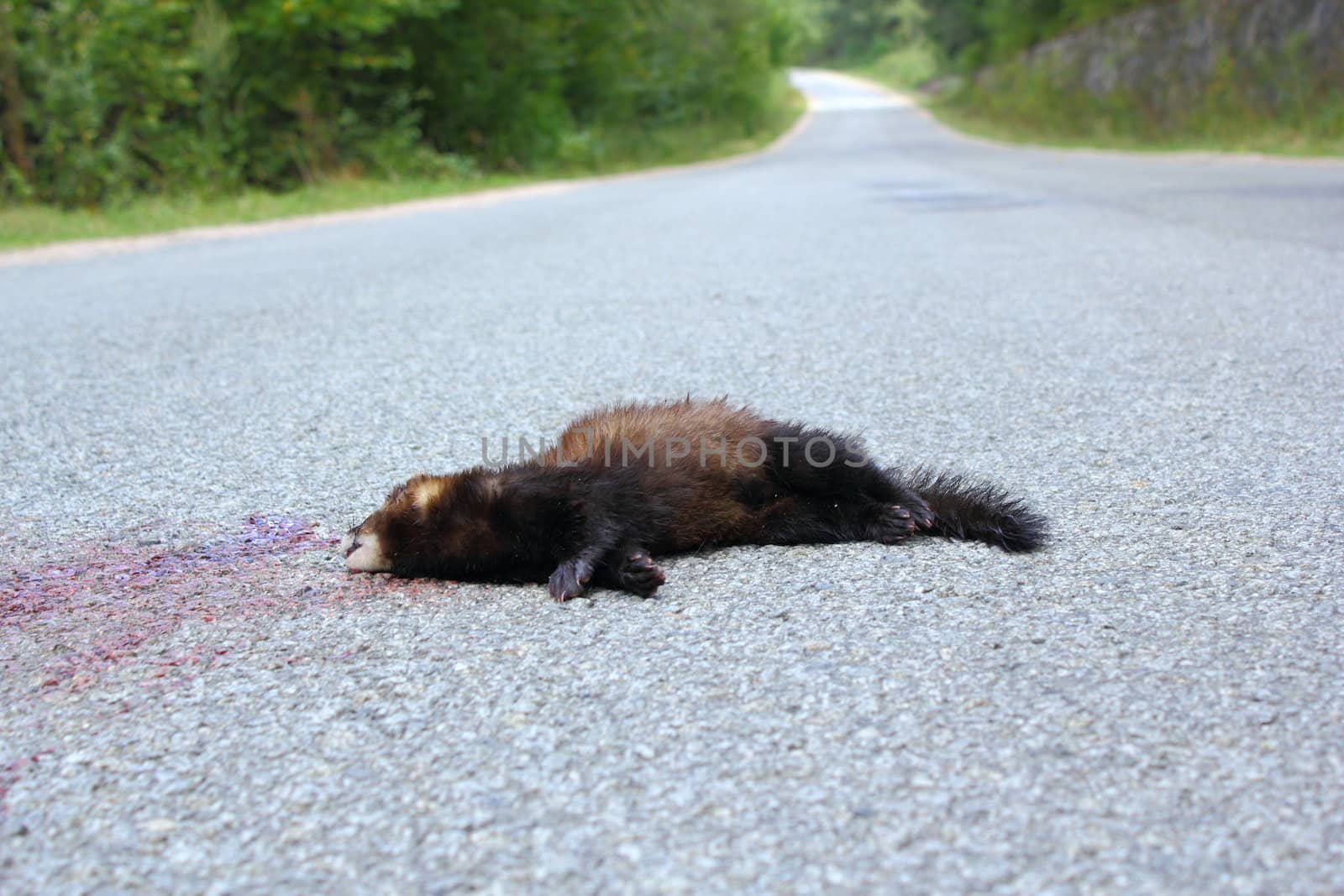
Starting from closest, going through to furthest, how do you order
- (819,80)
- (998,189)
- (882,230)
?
(882,230), (998,189), (819,80)

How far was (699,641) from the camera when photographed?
91.7 inches

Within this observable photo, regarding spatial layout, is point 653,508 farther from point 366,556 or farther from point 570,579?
point 366,556

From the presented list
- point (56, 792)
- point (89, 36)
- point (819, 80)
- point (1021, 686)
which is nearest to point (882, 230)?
point (1021, 686)

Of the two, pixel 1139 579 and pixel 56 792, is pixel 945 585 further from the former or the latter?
pixel 56 792

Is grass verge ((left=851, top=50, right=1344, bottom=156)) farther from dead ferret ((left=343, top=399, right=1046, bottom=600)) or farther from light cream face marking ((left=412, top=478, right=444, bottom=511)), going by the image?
light cream face marking ((left=412, top=478, right=444, bottom=511))

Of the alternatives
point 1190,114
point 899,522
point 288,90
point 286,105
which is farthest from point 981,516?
point 1190,114

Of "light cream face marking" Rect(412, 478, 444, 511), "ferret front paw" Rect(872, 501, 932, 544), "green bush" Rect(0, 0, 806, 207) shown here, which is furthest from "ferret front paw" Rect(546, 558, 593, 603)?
"green bush" Rect(0, 0, 806, 207)

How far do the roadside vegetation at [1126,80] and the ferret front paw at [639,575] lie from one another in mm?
16445

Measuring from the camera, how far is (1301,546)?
2691mm

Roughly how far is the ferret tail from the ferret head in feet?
3.86

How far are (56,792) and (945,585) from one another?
1812mm

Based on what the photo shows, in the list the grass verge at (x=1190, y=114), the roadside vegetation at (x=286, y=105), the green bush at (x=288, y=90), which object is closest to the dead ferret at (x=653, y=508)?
the roadside vegetation at (x=286, y=105)

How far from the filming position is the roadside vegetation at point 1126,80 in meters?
19.2

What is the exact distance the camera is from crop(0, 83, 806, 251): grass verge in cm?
1199
